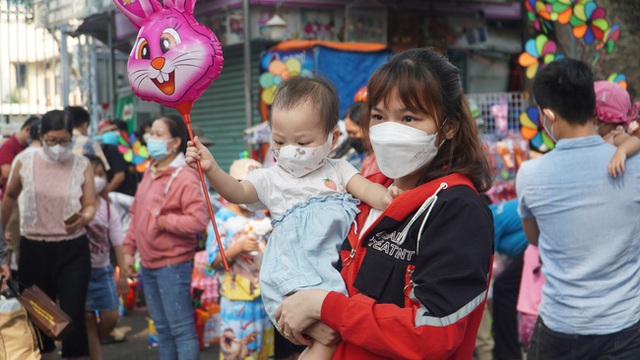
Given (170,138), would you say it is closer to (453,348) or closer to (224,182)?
(224,182)

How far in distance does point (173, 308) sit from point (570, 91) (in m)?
3.03

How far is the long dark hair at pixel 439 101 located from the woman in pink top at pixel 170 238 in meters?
3.19

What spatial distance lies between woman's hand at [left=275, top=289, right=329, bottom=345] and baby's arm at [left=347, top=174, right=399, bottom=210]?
34 cm

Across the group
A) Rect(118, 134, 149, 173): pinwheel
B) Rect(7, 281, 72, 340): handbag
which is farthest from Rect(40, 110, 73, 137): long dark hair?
Rect(118, 134, 149, 173): pinwheel

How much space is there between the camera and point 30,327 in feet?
14.1

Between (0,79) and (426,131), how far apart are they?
9.13 m

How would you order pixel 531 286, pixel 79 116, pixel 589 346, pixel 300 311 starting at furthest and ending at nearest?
pixel 79 116 → pixel 531 286 → pixel 589 346 → pixel 300 311

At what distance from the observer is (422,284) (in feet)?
6.09

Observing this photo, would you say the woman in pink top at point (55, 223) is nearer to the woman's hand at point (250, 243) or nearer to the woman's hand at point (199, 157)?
the woman's hand at point (250, 243)

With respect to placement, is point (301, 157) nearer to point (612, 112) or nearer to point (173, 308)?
point (612, 112)

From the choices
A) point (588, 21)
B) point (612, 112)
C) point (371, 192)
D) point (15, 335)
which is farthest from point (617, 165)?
point (15, 335)

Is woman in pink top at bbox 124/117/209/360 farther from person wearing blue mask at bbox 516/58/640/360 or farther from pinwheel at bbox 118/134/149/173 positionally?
pinwheel at bbox 118/134/149/173

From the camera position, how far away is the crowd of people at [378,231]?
6.26ft

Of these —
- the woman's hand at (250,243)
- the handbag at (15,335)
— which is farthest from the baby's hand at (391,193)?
the handbag at (15,335)
